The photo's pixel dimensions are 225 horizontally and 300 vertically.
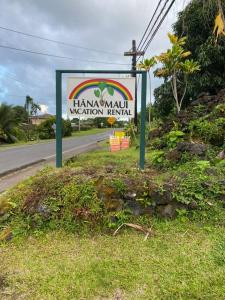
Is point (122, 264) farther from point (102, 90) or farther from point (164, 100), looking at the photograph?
point (164, 100)

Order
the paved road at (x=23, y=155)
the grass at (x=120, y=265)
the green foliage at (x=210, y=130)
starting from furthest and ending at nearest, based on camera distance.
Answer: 1. the paved road at (x=23, y=155)
2. the green foliage at (x=210, y=130)
3. the grass at (x=120, y=265)

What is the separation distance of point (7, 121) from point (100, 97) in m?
28.0

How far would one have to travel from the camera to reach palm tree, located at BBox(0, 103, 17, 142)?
31.0 metres

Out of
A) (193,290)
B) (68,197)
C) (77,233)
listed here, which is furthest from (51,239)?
(193,290)

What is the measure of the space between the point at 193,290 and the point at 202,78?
13.0 meters

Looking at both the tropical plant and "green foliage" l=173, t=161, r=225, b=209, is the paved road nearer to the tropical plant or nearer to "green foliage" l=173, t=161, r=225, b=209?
the tropical plant

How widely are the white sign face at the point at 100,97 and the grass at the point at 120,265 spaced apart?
9.07ft

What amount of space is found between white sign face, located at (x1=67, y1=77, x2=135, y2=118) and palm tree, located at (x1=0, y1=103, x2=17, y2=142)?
27.0m

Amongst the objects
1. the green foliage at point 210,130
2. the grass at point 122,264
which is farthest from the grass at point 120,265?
the green foliage at point 210,130

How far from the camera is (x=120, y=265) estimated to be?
3.16m

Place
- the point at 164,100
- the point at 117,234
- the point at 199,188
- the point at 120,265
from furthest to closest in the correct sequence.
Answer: the point at 164,100
the point at 199,188
the point at 117,234
the point at 120,265

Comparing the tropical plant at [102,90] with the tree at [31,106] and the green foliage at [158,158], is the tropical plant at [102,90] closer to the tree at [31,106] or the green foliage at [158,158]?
the green foliage at [158,158]

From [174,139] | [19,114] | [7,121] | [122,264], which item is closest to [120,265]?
[122,264]

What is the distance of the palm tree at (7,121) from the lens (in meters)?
31.0
